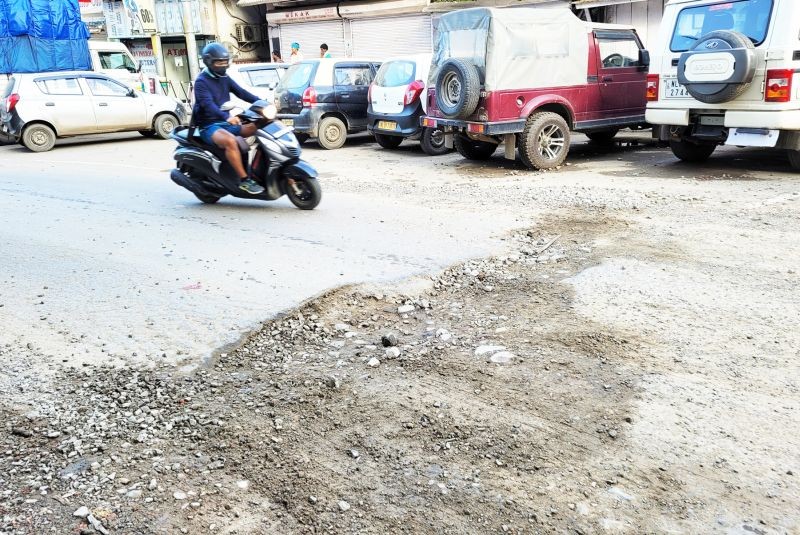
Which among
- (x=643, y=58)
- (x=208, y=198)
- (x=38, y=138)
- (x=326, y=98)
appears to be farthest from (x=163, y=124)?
(x=643, y=58)

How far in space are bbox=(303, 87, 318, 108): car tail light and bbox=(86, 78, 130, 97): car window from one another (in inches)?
207

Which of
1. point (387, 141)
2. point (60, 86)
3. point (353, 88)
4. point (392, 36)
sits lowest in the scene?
A: point (387, 141)

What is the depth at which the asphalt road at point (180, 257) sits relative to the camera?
469 cm

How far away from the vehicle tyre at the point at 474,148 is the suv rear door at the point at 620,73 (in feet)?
6.09

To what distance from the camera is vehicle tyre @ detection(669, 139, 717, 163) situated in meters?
10.6

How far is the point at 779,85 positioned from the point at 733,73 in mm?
544

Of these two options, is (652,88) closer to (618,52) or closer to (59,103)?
(618,52)

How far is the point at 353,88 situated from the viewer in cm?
1466

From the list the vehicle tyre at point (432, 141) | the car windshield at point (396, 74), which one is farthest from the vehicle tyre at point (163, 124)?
the vehicle tyre at point (432, 141)

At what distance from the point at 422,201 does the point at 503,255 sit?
268cm

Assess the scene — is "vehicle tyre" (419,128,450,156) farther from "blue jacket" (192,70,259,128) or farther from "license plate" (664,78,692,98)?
"blue jacket" (192,70,259,128)

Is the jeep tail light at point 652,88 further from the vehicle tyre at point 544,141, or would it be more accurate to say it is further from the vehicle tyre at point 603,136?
the vehicle tyre at point 603,136

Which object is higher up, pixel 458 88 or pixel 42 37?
pixel 42 37

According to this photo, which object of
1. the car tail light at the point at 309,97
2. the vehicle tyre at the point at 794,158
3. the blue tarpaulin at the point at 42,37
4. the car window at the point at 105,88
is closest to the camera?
the vehicle tyre at the point at 794,158
